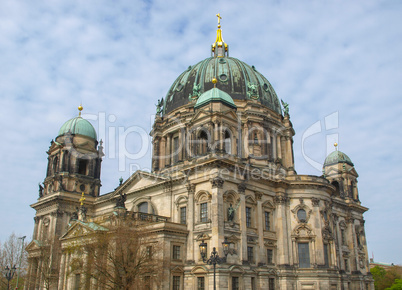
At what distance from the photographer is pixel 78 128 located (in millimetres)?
59312

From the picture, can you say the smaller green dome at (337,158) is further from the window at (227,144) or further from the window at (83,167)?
the window at (83,167)

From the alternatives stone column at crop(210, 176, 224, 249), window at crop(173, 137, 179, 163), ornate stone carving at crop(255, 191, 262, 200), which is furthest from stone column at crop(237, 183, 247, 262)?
window at crop(173, 137, 179, 163)

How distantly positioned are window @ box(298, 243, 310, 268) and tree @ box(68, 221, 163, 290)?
17.1m

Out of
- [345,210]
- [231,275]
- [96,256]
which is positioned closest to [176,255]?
[231,275]

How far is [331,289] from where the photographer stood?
42.0m

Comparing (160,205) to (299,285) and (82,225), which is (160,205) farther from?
(299,285)

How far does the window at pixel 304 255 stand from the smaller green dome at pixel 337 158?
24.3m

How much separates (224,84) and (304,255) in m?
24.4

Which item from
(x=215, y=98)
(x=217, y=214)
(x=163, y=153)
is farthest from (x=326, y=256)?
(x=163, y=153)

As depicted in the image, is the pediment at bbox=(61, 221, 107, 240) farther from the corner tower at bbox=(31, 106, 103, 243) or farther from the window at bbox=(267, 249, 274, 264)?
the window at bbox=(267, 249, 274, 264)

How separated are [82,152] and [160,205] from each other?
788 inches

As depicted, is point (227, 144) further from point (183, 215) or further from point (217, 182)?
point (183, 215)

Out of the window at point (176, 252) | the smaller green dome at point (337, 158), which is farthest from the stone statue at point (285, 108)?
the window at point (176, 252)

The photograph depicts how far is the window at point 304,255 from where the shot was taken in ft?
142
